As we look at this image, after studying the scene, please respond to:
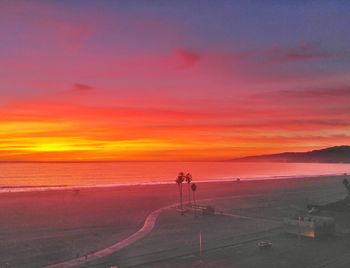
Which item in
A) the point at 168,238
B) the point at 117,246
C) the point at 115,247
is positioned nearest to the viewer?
the point at 115,247

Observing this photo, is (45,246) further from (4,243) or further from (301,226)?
(301,226)

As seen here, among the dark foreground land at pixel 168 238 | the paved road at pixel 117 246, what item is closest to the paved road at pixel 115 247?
the paved road at pixel 117 246

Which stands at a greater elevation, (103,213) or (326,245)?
(103,213)

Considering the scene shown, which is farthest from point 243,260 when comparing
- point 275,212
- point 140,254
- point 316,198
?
point 316,198

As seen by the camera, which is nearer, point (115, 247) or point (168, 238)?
point (115, 247)

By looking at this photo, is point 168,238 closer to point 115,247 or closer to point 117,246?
point 117,246

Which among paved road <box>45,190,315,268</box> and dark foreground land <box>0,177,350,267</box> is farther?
dark foreground land <box>0,177,350,267</box>

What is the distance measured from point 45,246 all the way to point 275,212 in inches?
1450

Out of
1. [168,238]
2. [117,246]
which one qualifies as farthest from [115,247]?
[168,238]

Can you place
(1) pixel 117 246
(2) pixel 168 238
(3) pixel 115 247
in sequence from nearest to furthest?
(3) pixel 115 247 → (1) pixel 117 246 → (2) pixel 168 238

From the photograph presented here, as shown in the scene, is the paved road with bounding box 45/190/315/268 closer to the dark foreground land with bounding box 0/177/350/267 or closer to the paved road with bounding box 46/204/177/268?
the paved road with bounding box 46/204/177/268

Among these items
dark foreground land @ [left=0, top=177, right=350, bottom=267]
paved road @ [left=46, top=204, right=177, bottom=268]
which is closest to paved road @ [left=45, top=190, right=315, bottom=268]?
paved road @ [left=46, top=204, right=177, bottom=268]

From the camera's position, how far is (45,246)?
139 ft

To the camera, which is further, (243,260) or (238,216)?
(238,216)
